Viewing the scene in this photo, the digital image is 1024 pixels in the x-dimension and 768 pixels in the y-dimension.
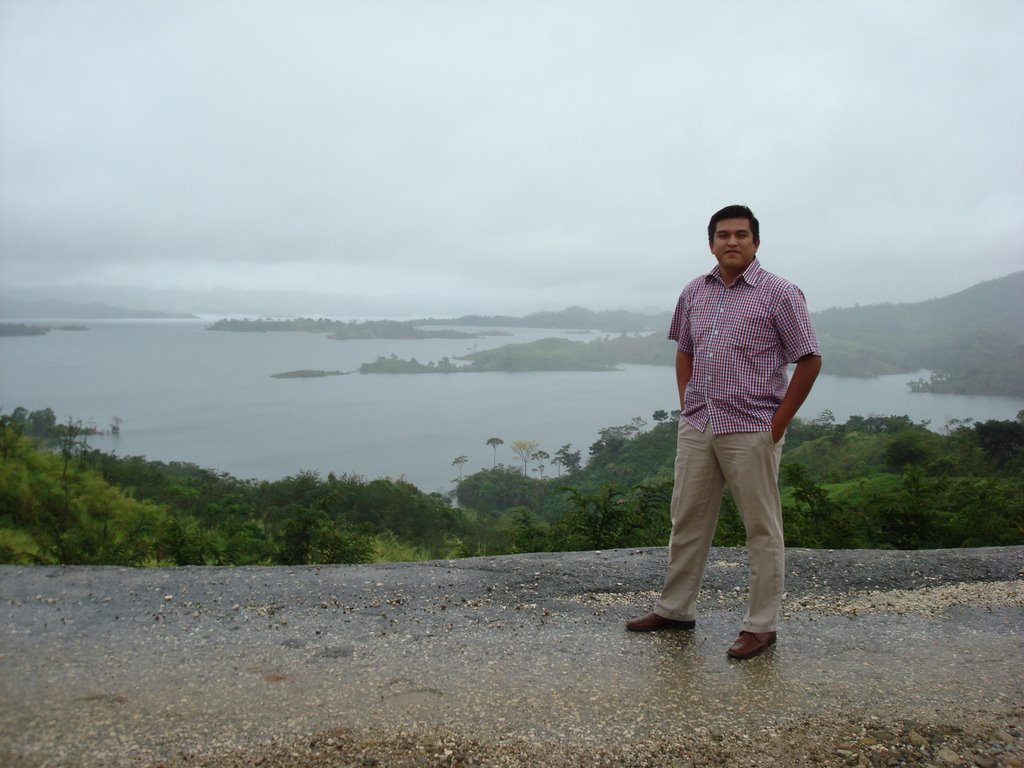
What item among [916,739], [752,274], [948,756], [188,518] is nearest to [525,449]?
[188,518]

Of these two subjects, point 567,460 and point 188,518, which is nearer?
point 188,518

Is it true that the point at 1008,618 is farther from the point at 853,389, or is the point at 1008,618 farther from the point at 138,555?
the point at 853,389

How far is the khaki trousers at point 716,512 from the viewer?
349 cm

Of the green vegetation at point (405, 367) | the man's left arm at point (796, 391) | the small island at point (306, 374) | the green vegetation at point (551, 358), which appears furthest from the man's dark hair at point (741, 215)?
the small island at point (306, 374)

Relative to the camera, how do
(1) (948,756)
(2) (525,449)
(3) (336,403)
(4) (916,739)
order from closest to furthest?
1. (1) (948,756)
2. (4) (916,739)
3. (2) (525,449)
4. (3) (336,403)

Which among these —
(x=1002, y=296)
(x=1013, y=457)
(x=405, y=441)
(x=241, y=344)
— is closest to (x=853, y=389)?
(x=1002, y=296)

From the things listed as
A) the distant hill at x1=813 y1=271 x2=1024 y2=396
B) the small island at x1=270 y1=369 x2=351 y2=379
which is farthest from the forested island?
the small island at x1=270 y1=369 x2=351 y2=379

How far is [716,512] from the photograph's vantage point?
3.77 meters

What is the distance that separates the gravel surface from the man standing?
0.51m

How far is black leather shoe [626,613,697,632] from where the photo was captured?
3873mm

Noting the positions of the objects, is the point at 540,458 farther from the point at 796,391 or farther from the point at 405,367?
the point at 405,367

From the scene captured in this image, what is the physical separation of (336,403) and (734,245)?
171 feet

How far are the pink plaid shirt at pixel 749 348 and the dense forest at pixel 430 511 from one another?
2970mm

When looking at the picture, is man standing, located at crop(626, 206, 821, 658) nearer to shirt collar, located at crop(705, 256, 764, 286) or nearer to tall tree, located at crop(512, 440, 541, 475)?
shirt collar, located at crop(705, 256, 764, 286)
